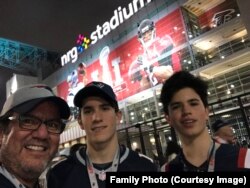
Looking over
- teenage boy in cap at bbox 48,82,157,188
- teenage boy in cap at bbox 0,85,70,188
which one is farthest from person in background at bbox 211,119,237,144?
teenage boy in cap at bbox 0,85,70,188

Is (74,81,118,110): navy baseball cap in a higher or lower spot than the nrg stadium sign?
lower

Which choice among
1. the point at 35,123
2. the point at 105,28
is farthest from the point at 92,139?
the point at 105,28

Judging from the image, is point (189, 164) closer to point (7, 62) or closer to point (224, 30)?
point (224, 30)

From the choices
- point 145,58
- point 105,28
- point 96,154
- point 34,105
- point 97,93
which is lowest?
point 96,154

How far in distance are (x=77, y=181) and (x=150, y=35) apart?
2582cm

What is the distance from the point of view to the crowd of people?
1.76m

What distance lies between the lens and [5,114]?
1.81 m

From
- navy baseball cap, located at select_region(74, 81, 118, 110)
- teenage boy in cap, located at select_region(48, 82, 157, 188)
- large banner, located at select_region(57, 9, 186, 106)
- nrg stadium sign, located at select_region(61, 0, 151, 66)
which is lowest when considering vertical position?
teenage boy in cap, located at select_region(48, 82, 157, 188)

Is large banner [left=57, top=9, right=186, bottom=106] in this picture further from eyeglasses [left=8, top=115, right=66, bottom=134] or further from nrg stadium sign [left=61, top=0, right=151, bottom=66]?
eyeglasses [left=8, top=115, right=66, bottom=134]

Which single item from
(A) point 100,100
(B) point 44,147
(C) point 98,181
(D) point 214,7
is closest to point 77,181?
(C) point 98,181

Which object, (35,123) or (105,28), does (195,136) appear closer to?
(35,123)

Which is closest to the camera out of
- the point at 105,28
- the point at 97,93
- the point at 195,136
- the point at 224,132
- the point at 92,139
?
the point at 195,136

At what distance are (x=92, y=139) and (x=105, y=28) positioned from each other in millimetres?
31106

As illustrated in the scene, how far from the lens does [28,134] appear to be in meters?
1.78
